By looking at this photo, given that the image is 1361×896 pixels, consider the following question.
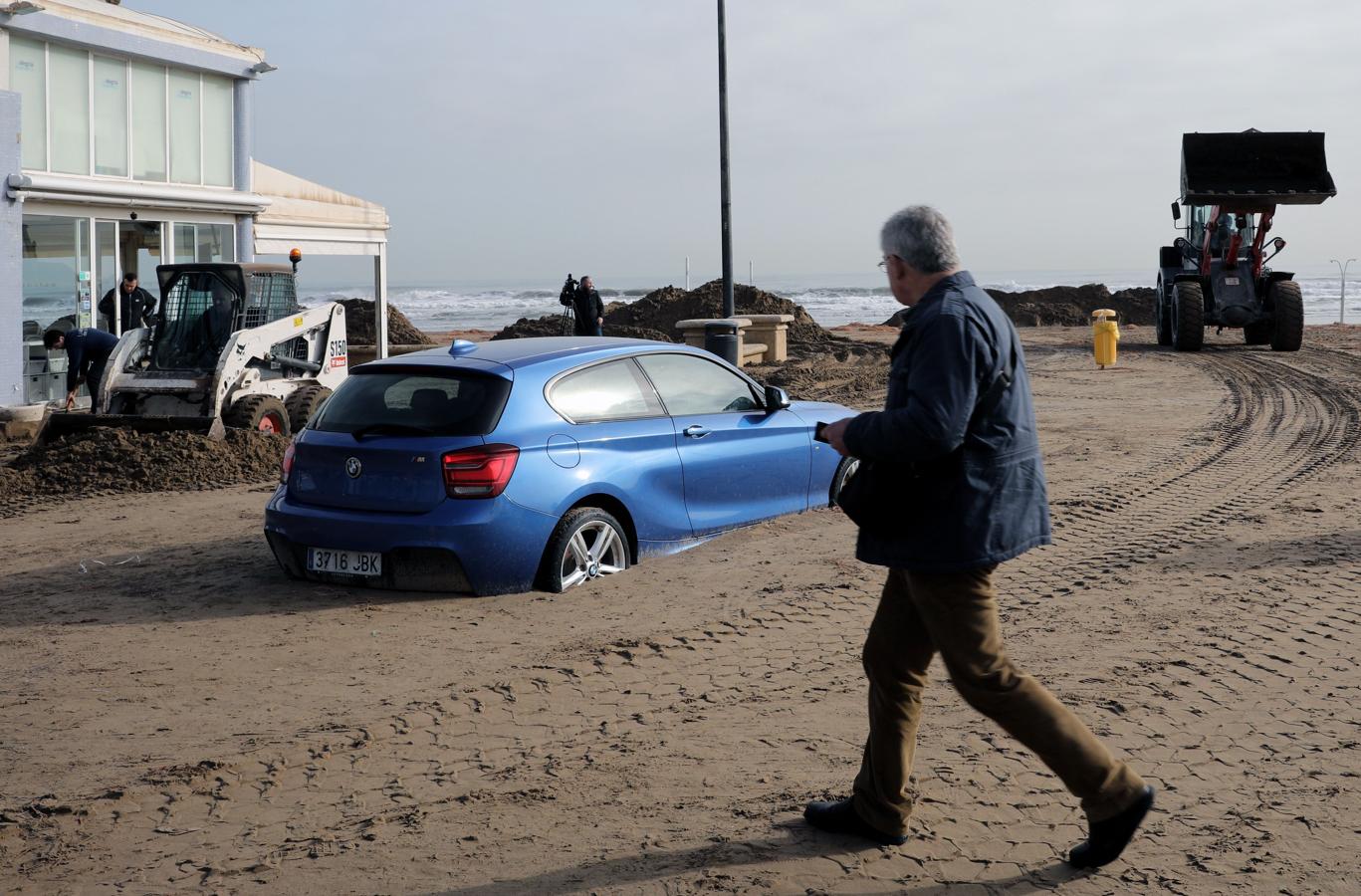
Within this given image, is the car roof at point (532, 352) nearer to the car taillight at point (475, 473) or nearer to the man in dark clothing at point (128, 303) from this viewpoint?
the car taillight at point (475, 473)

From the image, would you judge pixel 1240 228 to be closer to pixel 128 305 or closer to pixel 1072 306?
pixel 1072 306

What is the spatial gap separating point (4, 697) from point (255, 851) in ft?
7.84

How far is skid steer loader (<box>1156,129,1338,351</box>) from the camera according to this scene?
2494 cm

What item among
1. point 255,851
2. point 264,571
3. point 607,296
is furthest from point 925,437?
point 607,296

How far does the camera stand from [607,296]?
3514 inches

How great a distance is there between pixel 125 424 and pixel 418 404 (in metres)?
7.69

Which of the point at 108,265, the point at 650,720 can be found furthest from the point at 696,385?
the point at 108,265

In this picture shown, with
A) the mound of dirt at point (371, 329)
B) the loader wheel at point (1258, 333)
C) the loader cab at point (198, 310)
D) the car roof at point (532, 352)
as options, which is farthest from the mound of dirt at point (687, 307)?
the car roof at point (532, 352)

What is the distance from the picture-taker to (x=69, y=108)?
65.3 feet

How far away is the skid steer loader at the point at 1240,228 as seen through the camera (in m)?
24.9

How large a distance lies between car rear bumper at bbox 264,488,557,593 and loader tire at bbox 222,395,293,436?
23.2 feet

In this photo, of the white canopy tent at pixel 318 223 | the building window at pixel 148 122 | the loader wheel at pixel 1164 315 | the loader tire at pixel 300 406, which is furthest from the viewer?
the loader wheel at pixel 1164 315

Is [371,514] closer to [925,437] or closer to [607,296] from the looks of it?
[925,437]

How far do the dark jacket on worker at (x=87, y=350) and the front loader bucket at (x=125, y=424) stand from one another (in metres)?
1.45
